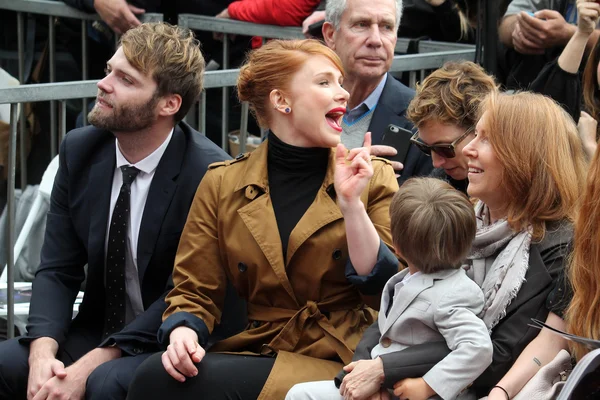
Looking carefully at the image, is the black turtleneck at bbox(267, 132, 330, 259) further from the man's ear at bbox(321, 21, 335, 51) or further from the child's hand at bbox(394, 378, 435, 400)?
the man's ear at bbox(321, 21, 335, 51)

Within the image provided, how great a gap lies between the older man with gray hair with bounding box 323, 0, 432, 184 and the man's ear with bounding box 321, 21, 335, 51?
0.19 ft

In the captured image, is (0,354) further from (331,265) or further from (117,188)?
(331,265)

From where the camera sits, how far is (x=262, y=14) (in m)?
6.24

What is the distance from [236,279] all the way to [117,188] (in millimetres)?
835

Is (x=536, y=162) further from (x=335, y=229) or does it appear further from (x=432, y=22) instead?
(x=432, y=22)

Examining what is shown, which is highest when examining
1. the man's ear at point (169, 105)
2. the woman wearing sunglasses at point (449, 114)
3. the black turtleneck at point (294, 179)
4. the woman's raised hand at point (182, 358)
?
the woman wearing sunglasses at point (449, 114)

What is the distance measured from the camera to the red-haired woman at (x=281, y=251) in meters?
3.69

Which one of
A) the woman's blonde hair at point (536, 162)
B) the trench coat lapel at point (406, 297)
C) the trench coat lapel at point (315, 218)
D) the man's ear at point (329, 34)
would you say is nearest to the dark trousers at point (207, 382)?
the trench coat lapel at point (315, 218)

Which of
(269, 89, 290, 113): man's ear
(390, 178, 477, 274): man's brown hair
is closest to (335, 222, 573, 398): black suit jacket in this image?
(390, 178, 477, 274): man's brown hair

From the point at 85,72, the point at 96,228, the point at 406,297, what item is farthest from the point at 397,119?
the point at 85,72

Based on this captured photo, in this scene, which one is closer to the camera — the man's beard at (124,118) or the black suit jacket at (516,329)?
the black suit jacket at (516,329)

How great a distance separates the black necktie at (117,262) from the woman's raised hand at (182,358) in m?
0.76

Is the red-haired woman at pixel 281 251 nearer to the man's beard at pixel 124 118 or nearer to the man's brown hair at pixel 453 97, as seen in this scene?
the man's brown hair at pixel 453 97

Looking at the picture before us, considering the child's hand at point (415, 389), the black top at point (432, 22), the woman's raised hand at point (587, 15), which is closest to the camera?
the child's hand at point (415, 389)
